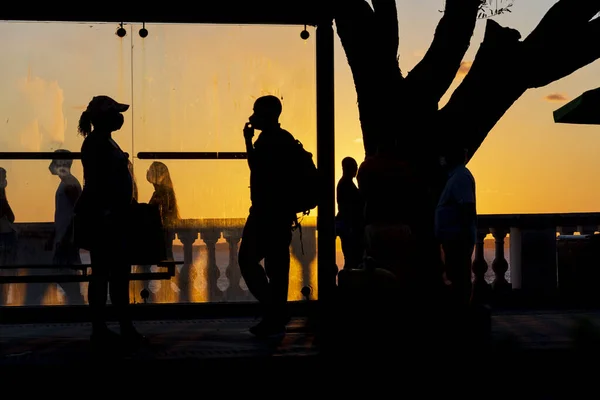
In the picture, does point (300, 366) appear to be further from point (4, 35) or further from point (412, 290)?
point (4, 35)

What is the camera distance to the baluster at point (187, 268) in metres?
10.9

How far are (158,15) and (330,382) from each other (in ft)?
14.5

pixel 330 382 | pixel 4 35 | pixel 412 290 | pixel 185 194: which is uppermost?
pixel 4 35

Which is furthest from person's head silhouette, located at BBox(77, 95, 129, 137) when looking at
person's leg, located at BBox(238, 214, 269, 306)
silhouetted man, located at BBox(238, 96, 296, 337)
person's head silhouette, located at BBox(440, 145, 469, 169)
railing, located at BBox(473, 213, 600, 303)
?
railing, located at BBox(473, 213, 600, 303)

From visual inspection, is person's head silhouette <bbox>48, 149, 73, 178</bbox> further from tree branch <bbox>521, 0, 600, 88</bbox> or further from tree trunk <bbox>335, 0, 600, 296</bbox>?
tree branch <bbox>521, 0, 600, 88</bbox>

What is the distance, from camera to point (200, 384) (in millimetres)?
7059

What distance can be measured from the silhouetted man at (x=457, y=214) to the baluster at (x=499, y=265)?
5105 mm

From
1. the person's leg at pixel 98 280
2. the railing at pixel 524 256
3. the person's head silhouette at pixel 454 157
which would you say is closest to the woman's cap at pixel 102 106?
the person's leg at pixel 98 280

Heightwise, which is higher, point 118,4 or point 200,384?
point 118,4

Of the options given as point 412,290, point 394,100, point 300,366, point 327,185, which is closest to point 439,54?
point 394,100

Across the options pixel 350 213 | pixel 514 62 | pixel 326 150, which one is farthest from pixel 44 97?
pixel 514 62

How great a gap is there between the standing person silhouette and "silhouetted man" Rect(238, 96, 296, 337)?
3.53 feet

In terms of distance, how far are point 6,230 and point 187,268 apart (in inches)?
75.4

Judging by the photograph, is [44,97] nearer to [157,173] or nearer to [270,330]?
[157,173]
